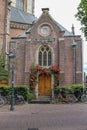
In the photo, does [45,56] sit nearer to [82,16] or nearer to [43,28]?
[43,28]

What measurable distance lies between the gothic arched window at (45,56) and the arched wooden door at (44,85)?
1677mm

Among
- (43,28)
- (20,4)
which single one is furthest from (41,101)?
(20,4)

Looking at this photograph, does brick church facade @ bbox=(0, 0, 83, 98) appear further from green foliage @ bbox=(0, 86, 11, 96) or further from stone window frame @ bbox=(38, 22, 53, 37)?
green foliage @ bbox=(0, 86, 11, 96)

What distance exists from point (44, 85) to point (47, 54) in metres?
3.88

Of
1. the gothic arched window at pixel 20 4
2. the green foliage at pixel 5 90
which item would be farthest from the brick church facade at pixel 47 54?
the gothic arched window at pixel 20 4

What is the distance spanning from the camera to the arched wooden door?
1480 inches

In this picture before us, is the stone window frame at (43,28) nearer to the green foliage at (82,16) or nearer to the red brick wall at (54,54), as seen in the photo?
the red brick wall at (54,54)

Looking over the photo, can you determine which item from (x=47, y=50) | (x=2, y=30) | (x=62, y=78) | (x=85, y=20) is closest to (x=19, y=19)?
(x=2, y=30)

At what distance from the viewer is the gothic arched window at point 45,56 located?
126 ft

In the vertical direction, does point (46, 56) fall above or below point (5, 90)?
above

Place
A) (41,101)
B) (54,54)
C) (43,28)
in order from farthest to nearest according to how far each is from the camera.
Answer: (43,28) < (54,54) < (41,101)

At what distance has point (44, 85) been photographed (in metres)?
37.8

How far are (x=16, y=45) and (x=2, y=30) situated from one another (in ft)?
12.0

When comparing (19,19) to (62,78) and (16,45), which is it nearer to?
(16,45)
